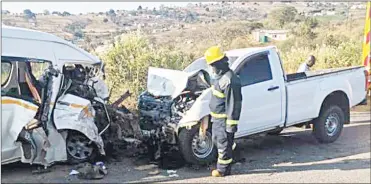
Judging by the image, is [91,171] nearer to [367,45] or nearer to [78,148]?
[78,148]

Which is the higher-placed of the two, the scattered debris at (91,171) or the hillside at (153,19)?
the hillside at (153,19)

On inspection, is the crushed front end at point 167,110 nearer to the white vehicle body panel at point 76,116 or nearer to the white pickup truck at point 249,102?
the white pickup truck at point 249,102

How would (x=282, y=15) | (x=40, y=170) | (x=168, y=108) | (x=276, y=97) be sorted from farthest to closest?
(x=282, y=15)
(x=276, y=97)
(x=168, y=108)
(x=40, y=170)

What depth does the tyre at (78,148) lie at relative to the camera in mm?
7250

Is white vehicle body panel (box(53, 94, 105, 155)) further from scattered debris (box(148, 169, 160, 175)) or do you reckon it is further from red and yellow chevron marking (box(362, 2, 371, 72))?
red and yellow chevron marking (box(362, 2, 371, 72))

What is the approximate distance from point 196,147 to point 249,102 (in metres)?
1.07

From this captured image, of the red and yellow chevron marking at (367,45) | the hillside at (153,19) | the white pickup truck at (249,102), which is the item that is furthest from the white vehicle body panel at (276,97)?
the hillside at (153,19)

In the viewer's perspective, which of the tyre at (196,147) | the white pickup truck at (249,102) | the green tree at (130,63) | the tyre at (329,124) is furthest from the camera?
the green tree at (130,63)

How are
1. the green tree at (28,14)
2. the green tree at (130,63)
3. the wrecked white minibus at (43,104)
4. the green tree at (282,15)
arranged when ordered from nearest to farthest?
1. the wrecked white minibus at (43,104)
2. the green tree at (130,63)
3. the green tree at (28,14)
4. the green tree at (282,15)

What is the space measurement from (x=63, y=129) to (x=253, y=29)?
26860mm

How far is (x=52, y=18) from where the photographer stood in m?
16.8

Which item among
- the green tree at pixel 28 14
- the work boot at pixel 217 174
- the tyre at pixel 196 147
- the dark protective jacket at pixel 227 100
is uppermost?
the green tree at pixel 28 14

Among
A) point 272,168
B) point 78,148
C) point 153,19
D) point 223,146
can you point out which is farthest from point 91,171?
point 153,19

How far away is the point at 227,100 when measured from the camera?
6.71 meters
